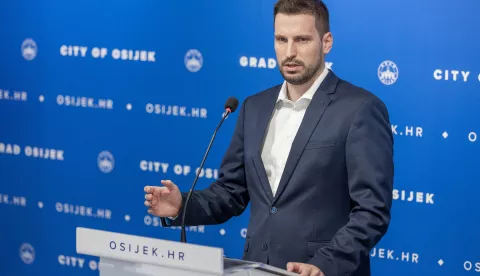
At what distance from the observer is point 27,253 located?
5332mm

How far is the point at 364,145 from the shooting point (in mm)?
2773

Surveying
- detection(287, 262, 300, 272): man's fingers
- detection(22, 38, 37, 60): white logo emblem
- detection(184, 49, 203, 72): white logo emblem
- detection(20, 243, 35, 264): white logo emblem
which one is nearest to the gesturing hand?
detection(287, 262, 300, 272): man's fingers

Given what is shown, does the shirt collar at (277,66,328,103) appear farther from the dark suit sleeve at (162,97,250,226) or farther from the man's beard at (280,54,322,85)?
the dark suit sleeve at (162,97,250,226)

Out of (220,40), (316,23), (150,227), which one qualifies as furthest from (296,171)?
(150,227)

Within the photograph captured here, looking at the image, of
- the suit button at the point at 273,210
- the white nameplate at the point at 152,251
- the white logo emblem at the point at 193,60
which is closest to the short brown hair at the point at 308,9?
the suit button at the point at 273,210

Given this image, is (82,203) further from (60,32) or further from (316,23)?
(316,23)

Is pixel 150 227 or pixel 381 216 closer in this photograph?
pixel 381 216

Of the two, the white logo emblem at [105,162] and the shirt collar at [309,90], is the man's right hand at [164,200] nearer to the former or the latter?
the shirt collar at [309,90]

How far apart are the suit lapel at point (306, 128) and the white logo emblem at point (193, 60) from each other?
1737 mm

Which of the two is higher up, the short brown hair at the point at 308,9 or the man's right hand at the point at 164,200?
the short brown hair at the point at 308,9

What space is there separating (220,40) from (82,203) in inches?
54.1

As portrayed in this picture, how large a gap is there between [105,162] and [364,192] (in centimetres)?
254

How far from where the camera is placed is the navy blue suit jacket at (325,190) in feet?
8.88

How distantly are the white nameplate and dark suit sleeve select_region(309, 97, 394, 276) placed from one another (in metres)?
0.57
